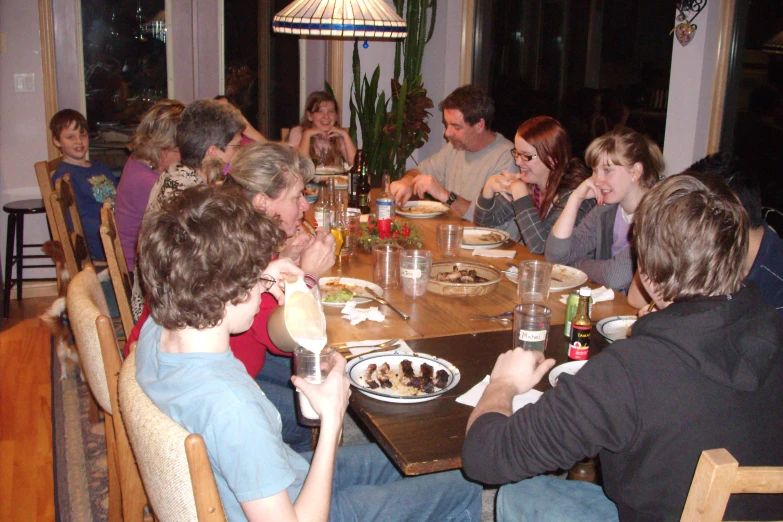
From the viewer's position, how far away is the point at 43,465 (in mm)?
2531

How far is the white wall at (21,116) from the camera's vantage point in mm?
4176

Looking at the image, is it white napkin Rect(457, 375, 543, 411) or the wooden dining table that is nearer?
the wooden dining table

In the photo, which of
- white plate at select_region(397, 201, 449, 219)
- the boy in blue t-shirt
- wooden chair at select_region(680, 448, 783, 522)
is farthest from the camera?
the boy in blue t-shirt

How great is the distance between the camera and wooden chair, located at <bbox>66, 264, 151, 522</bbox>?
1.35 metres

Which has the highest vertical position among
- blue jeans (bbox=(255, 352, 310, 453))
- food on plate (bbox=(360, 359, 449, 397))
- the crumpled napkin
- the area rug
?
the crumpled napkin

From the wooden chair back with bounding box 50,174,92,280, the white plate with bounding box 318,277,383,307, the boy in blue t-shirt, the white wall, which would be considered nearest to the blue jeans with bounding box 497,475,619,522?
the white plate with bounding box 318,277,383,307

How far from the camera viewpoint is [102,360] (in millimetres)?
1410

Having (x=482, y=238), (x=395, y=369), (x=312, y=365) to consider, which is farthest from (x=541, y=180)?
(x=312, y=365)

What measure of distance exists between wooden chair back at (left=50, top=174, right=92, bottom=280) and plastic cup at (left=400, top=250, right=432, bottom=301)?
134 centimetres

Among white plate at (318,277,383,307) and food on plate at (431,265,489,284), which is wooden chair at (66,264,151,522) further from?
food on plate at (431,265,489,284)

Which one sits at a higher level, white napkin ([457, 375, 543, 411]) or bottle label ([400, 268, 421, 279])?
bottle label ([400, 268, 421, 279])

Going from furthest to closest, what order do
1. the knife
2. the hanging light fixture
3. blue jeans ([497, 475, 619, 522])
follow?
the hanging light fixture, the knife, blue jeans ([497, 475, 619, 522])

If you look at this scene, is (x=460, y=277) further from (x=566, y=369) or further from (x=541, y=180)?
(x=541, y=180)

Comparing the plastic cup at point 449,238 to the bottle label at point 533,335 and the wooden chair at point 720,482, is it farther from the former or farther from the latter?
the wooden chair at point 720,482
